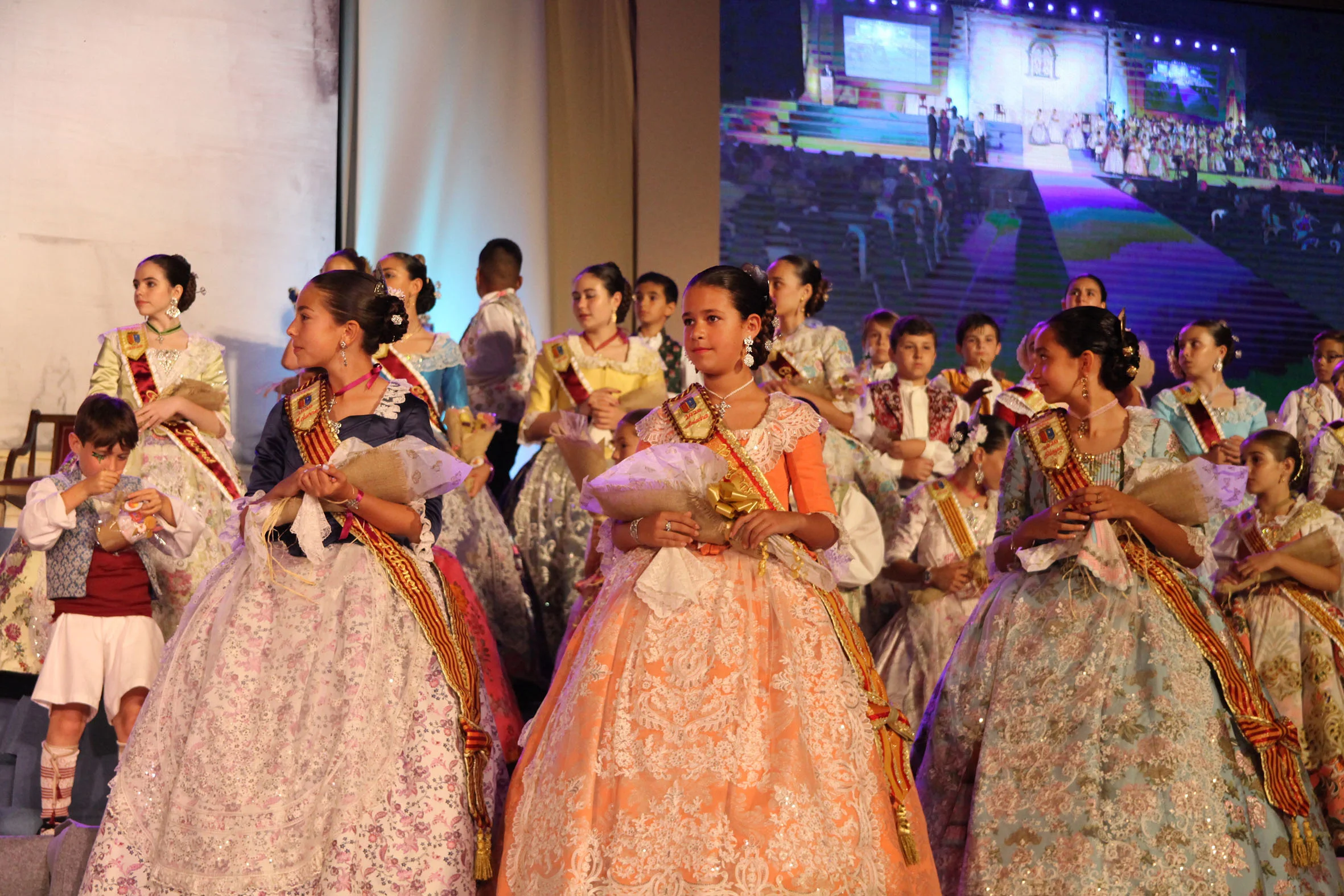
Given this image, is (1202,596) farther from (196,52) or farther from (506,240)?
(196,52)

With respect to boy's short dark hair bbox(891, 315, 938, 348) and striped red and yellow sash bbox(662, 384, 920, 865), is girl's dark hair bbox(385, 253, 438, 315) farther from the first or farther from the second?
striped red and yellow sash bbox(662, 384, 920, 865)

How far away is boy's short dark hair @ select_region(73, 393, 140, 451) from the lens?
4.08 metres

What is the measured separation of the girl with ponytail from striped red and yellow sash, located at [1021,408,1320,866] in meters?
1.20

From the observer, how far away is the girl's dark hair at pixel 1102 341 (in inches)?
138

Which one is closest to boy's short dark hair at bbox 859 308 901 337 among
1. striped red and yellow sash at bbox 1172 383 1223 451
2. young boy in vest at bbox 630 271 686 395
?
young boy in vest at bbox 630 271 686 395

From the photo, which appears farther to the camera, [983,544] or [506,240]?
[506,240]

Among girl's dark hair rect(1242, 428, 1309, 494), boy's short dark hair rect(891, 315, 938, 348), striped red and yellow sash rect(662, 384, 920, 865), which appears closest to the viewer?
striped red and yellow sash rect(662, 384, 920, 865)

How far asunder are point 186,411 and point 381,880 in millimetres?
2564

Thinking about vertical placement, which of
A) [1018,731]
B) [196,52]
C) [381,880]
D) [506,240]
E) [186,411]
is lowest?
[381,880]

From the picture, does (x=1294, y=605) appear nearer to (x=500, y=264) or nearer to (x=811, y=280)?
(x=811, y=280)

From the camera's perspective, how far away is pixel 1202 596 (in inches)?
132

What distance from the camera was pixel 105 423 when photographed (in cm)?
409

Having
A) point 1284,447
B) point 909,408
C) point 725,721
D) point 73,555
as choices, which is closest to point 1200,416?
point 1284,447

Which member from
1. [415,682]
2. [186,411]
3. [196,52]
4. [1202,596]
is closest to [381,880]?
[415,682]
